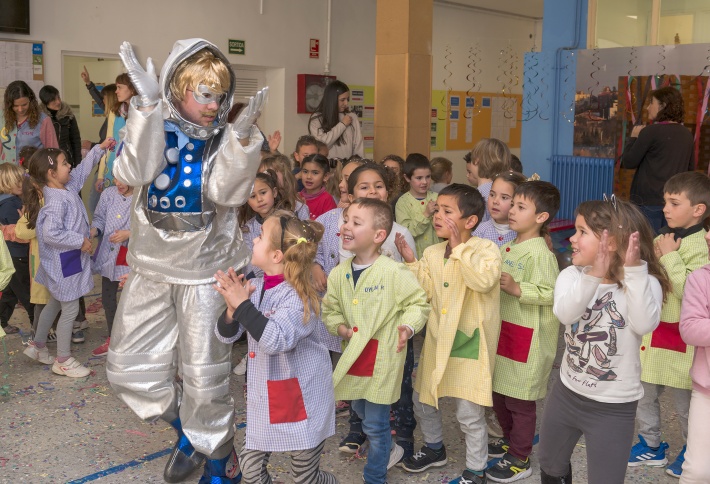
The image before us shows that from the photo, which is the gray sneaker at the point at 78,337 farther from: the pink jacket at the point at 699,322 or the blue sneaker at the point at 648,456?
the pink jacket at the point at 699,322

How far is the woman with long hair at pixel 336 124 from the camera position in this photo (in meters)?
6.63

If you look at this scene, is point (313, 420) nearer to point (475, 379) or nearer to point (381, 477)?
point (381, 477)

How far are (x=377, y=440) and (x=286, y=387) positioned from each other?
1.85ft

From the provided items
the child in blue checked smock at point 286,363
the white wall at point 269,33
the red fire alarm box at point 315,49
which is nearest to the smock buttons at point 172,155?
the child in blue checked smock at point 286,363

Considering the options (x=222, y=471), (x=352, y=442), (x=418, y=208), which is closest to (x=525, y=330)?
(x=352, y=442)

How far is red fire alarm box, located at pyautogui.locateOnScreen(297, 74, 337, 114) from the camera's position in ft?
33.9

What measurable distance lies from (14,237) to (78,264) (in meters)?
0.53

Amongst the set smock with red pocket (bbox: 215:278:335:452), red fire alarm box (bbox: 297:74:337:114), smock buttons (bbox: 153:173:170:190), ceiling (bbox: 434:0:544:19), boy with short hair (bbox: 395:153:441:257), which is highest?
ceiling (bbox: 434:0:544:19)

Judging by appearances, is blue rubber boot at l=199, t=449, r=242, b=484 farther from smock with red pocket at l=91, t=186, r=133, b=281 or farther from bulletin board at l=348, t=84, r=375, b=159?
bulletin board at l=348, t=84, r=375, b=159

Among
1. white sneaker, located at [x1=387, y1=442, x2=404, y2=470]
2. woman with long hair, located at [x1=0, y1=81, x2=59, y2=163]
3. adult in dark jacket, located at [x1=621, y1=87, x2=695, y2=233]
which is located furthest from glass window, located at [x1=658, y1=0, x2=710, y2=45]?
woman with long hair, located at [x1=0, y1=81, x2=59, y2=163]

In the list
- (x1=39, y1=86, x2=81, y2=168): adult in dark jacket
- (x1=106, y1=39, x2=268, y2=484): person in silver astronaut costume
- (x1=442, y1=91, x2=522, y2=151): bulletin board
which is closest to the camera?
(x1=106, y1=39, x2=268, y2=484): person in silver astronaut costume

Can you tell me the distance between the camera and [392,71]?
7.11 metres

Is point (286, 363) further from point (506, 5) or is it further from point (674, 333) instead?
point (506, 5)

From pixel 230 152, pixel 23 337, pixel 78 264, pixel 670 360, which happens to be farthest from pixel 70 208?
pixel 670 360
